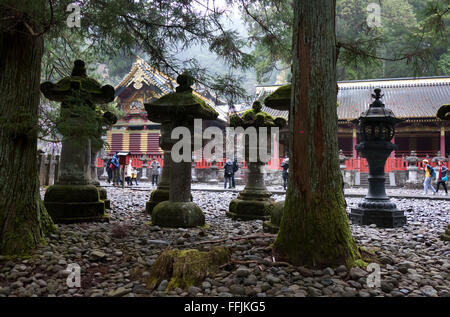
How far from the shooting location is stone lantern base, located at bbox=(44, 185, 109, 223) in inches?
177

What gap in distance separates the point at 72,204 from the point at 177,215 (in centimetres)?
155

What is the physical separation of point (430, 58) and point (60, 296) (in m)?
4.16

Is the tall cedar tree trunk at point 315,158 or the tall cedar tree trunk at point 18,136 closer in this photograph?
the tall cedar tree trunk at point 315,158

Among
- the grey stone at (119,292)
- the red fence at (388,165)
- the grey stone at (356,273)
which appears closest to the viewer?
the grey stone at (119,292)

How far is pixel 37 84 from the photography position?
10.4 feet

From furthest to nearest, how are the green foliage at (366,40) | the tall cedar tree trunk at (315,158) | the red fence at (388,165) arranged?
1. the red fence at (388,165)
2. the green foliage at (366,40)
3. the tall cedar tree trunk at (315,158)

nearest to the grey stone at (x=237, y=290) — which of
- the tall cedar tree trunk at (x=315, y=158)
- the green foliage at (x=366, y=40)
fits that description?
the tall cedar tree trunk at (x=315, y=158)

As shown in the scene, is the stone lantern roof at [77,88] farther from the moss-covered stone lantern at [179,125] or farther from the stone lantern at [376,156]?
the stone lantern at [376,156]

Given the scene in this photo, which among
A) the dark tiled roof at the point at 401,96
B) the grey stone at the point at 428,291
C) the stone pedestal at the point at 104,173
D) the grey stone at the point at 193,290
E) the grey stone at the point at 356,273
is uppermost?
the dark tiled roof at the point at 401,96

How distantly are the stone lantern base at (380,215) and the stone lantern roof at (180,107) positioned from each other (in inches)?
124

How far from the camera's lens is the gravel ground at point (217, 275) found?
7.22 ft

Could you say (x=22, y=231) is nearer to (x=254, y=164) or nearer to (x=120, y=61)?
(x=254, y=164)

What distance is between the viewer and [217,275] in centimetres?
243

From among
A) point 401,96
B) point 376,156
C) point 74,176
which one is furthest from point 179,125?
point 401,96
